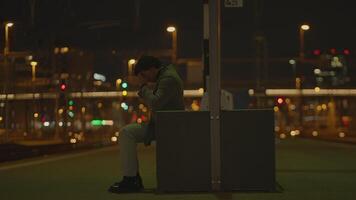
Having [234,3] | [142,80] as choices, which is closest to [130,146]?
[142,80]

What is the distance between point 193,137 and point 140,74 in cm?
109

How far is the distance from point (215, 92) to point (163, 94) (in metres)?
0.63

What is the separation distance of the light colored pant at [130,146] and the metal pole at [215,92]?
2.94 ft

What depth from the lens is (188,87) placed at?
3152 inches

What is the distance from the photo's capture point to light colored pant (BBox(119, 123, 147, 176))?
8.29 m

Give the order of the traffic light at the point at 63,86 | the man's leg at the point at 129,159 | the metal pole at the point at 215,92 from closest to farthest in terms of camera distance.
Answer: the metal pole at the point at 215,92 < the man's leg at the point at 129,159 < the traffic light at the point at 63,86

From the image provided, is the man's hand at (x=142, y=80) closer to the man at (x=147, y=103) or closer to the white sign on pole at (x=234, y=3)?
the man at (x=147, y=103)

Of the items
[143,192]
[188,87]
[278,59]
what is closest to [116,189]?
[143,192]

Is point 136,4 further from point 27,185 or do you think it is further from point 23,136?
point 27,185

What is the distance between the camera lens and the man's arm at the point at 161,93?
8.27m

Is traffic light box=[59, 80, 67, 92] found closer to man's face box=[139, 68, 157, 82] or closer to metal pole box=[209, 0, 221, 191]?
man's face box=[139, 68, 157, 82]

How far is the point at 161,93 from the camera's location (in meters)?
8.28

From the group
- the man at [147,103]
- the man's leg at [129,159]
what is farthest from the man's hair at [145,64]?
the man's leg at [129,159]

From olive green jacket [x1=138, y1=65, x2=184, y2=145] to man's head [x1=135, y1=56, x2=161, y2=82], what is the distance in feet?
0.24
